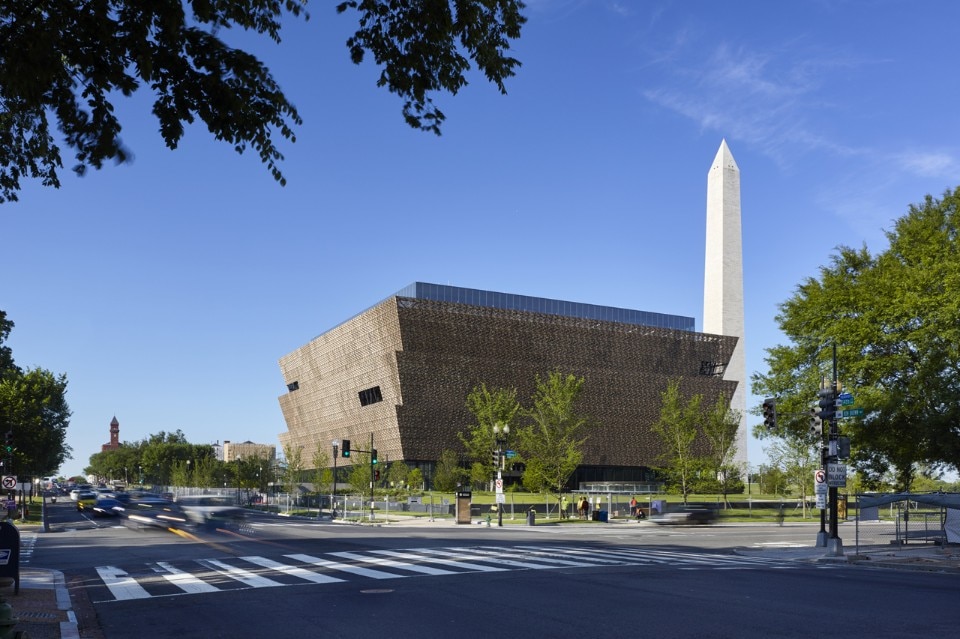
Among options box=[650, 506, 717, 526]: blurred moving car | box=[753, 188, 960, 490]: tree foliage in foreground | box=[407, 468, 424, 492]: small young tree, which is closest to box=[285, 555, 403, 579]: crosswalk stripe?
box=[753, 188, 960, 490]: tree foliage in foreground

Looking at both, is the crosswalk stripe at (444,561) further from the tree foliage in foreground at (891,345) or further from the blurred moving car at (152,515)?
the blurred moving car at (152,515)

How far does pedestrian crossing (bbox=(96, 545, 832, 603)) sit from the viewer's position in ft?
61.2

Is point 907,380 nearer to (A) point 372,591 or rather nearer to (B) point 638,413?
(A) point 372,591

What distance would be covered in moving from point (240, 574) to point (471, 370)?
79.6m

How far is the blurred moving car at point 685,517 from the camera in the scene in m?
51.3

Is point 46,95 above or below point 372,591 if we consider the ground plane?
above

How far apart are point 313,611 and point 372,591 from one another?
2.69 metres

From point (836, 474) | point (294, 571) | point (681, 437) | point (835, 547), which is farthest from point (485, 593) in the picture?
point (681, 437)

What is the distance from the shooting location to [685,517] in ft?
170

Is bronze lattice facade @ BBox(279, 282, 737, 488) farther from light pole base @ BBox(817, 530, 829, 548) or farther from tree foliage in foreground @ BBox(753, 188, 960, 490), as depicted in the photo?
light pole base @ BBox(817, 530, 829, 548)

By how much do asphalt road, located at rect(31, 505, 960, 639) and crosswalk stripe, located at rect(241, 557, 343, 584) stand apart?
36mm

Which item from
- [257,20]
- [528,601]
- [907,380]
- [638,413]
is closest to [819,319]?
[907,380]

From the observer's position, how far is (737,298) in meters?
116

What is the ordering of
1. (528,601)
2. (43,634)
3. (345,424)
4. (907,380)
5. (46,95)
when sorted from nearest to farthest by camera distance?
(46,95), (43,634), (528,601), (907,380), (345,424)
